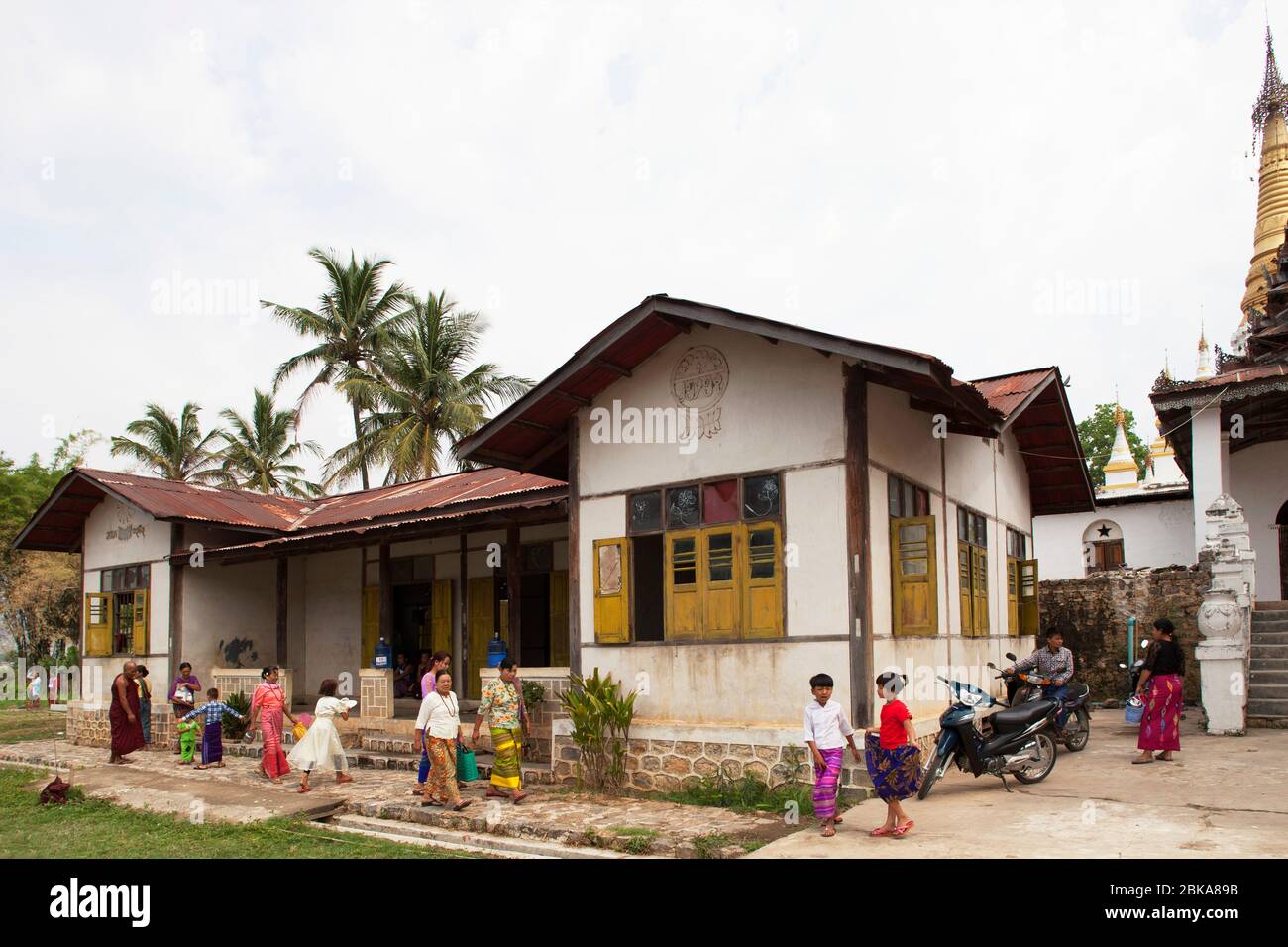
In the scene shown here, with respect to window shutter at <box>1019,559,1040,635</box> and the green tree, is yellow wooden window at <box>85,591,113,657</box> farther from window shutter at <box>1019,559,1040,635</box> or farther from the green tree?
the green tree

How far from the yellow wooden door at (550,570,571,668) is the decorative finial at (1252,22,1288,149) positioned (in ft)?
81.4

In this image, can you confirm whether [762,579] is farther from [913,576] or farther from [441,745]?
[441,745]

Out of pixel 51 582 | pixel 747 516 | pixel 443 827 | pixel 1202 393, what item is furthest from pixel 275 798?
pixel 51 582

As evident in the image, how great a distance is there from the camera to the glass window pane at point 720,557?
10.1 meters

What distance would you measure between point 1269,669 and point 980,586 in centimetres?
407

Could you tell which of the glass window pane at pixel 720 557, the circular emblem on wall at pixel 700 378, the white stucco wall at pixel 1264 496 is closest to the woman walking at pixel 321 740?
the glass window pane at pixel 720 557

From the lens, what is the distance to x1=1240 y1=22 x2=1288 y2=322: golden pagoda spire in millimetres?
27781

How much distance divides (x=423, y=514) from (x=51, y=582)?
71.1ft

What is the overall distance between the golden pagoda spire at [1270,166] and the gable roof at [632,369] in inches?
889

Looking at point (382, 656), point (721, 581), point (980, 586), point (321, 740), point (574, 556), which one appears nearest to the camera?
point (721, 581)

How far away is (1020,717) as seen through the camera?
30.2 feet

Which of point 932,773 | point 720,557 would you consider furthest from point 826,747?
point 720,557

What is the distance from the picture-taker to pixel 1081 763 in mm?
10586
